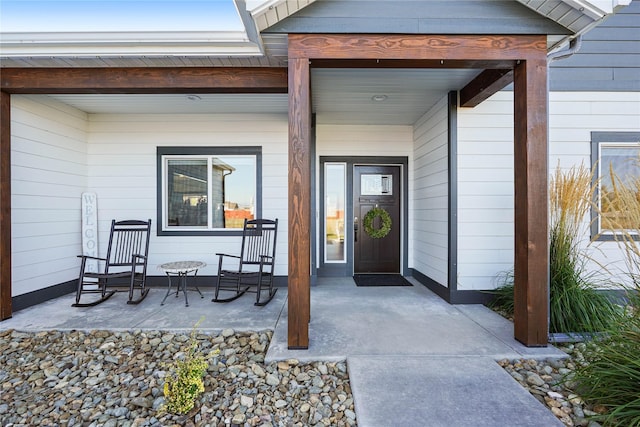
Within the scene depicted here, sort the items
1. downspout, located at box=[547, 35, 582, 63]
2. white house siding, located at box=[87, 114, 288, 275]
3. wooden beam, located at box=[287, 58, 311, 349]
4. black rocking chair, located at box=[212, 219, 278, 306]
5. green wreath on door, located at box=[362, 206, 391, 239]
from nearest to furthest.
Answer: wooden beam, located at box=[287, 58, 311, 349]
downspout, located at box=[547, 35, 582, 63]
black rocking chair, located at box=[212, 219, 278, 306]
white house siding, located at box=[87, 114, 288, 275]
green wreath on door, located at box=[362, 206, 391, 239]

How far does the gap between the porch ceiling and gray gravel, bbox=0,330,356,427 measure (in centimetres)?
285

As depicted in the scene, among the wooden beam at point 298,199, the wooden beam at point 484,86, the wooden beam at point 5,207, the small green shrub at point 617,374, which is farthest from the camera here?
the wooden beam at point 5,207

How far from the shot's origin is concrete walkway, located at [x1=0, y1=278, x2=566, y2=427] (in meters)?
1.86

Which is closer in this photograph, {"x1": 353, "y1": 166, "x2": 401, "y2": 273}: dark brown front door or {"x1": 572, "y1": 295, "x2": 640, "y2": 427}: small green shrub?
{"x1": 572, "y1": 295, "x2": 640, "y2": 427}: small green shrub

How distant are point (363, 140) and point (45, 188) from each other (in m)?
4.69

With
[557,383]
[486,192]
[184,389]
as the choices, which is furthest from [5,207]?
[486,192]

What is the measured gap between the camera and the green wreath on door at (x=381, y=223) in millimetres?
5461

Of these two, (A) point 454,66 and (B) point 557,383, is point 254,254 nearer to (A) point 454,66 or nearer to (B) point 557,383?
(A) point 454,66

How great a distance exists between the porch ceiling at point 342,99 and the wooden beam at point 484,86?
0.29ft

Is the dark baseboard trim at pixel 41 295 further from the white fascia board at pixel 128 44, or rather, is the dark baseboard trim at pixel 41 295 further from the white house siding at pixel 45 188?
the white fascia board at pixel 128 44

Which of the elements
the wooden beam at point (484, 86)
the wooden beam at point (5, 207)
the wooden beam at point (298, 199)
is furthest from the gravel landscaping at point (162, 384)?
the wooden beam at point (484, 86)

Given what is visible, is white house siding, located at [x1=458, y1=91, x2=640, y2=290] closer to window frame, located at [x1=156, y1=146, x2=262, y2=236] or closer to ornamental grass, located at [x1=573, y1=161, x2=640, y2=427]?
ornamental grass, located at [x1=573, y1=161, x2=640, y2=427]

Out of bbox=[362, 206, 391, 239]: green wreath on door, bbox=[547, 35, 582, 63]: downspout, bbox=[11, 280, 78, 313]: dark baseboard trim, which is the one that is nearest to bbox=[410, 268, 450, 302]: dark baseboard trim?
bbox=[362, 206, 391, 239]: green wreath on door

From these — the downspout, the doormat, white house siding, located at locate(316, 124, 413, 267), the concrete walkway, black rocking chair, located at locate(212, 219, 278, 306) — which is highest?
the downspout
